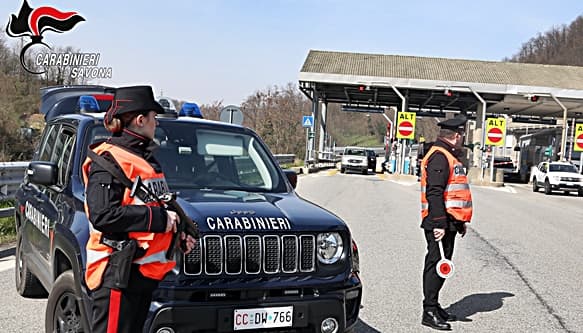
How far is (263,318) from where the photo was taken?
12.8 feet

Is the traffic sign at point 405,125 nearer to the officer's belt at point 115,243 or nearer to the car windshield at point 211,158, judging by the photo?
the car windshield at point 211,158

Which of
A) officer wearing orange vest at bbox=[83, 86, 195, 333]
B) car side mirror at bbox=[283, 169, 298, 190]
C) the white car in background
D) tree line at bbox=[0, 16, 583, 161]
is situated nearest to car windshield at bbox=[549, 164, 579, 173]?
the white car in background

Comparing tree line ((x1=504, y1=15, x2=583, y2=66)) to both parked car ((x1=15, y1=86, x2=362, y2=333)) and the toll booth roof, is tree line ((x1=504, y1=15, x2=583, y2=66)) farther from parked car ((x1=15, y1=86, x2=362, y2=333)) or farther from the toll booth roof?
parked car ((x1=15, y1=86, x2=362, y2=333))

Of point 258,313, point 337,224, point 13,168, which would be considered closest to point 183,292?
point 258,313

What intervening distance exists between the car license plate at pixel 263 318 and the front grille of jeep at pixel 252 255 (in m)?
0.23

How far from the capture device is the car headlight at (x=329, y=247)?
14.0 ft

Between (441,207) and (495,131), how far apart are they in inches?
1061

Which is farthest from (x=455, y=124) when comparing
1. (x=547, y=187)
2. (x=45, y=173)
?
(x=547, y=187)

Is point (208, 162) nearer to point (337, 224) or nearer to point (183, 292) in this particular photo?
point (337, 224)

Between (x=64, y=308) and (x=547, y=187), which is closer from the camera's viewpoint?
(x=64, y=308)

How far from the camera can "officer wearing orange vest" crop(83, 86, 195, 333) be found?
3086mm

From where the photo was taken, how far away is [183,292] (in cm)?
373

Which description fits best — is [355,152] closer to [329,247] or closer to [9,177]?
[9,177]

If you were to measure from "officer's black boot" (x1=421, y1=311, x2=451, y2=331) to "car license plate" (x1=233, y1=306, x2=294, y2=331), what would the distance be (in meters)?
2.38
